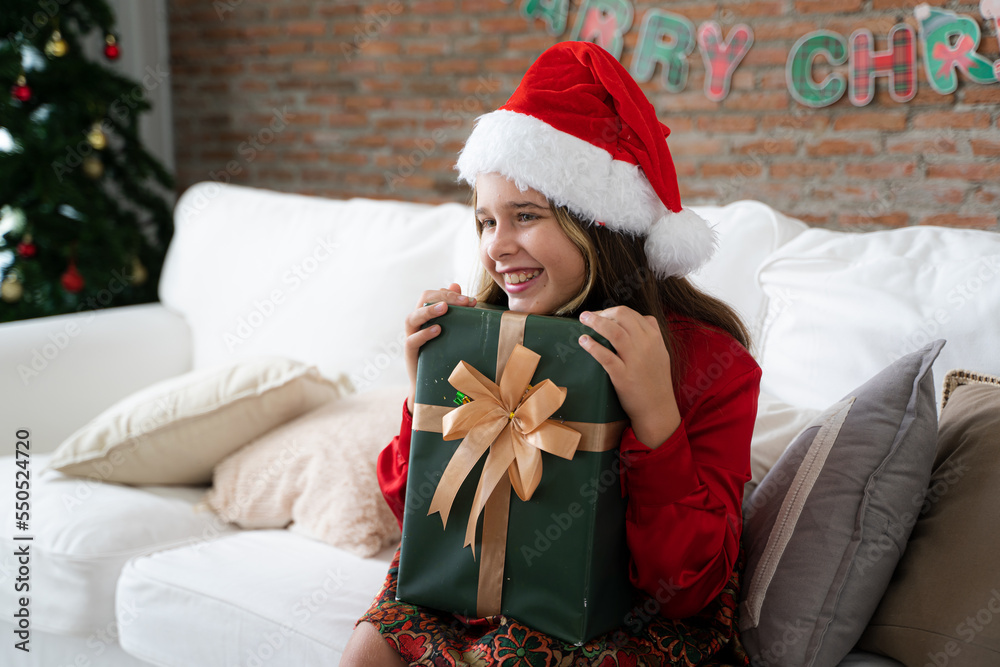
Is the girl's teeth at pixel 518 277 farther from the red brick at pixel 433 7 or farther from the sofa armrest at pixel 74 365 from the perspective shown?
the red brick at pixel 433 7

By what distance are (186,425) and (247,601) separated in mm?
445

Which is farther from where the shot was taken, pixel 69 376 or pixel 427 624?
pixel 69 376

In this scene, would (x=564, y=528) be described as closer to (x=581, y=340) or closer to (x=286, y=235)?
(x=581, y=340)

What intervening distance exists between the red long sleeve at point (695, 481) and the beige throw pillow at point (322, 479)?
602 millimetres

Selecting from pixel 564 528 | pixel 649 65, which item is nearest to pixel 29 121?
pixel 649 65

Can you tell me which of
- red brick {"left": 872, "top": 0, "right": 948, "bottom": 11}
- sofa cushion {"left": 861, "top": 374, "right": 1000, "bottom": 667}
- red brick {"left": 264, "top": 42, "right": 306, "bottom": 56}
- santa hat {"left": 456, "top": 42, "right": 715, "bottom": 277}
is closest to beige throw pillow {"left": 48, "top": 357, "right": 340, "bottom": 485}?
santa hat {"left": 456, "top": 42, "right": 715, "bottom": 277}

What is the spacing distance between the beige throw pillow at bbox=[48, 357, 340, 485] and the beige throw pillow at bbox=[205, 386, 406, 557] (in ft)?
0.14

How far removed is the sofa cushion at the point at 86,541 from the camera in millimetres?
1414

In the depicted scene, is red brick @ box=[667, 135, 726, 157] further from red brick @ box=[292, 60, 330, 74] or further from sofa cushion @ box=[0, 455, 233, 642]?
sofa cushion @ box=[0, 455, 233, 642]

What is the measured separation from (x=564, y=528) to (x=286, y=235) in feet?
4.93

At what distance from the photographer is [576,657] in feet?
2.98

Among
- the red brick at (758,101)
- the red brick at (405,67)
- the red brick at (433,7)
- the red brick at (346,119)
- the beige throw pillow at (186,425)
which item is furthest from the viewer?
the red brick at (346,119)

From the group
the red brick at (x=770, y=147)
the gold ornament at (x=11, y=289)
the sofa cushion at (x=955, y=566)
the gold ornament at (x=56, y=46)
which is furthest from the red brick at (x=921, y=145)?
the gold ornament at (x=11, y=289)

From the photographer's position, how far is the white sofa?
4.15ft
